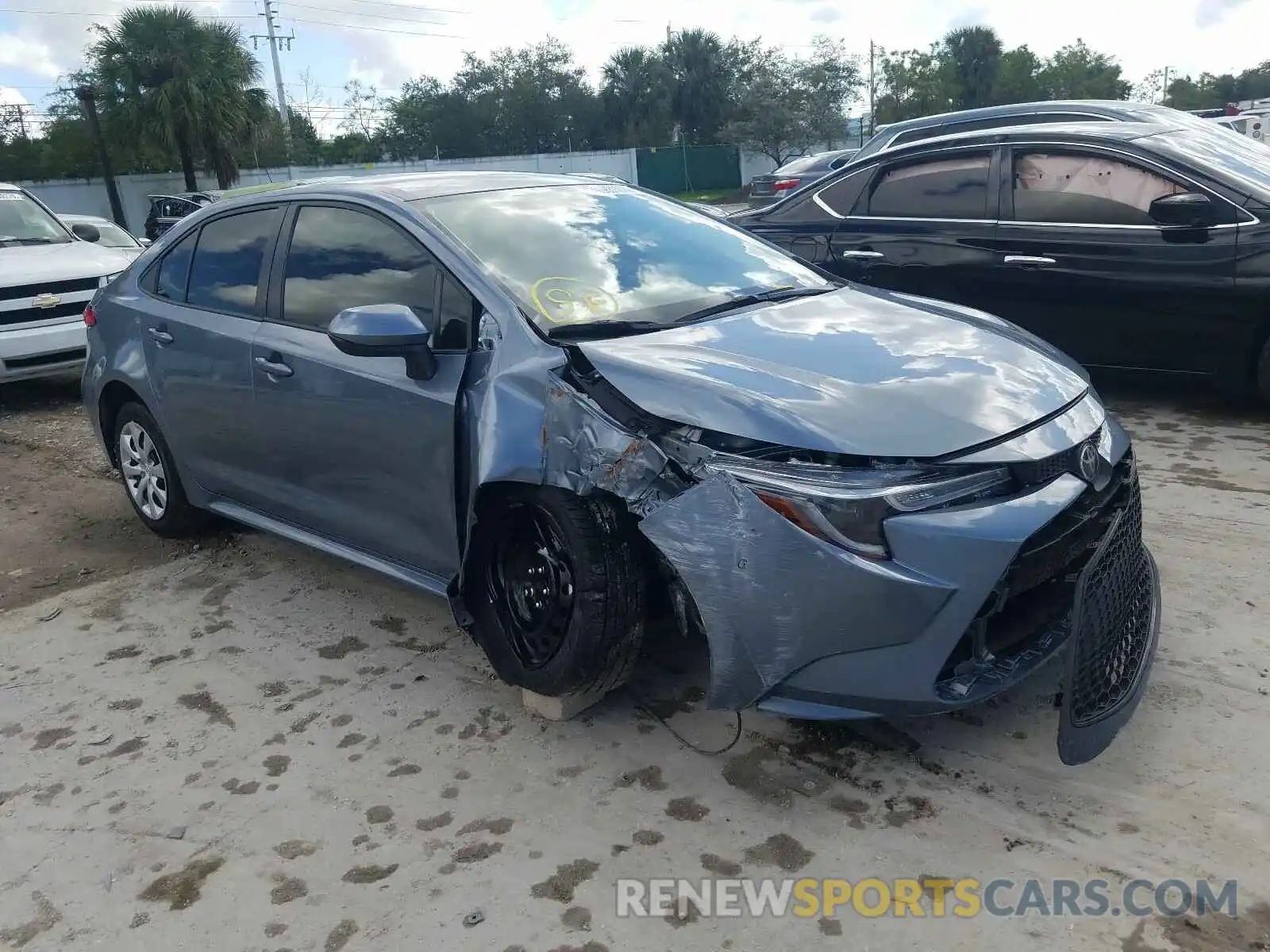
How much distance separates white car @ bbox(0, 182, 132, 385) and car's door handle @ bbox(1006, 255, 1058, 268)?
6892 mm

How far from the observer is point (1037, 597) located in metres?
2.79

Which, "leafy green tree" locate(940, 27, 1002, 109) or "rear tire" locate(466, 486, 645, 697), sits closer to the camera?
"rear tire" locate(466, 486, 645, 697)

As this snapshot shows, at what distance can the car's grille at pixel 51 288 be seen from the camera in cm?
832

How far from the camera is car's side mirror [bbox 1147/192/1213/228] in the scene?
Answer: 5.39 m

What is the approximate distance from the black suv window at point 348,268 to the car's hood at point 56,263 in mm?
5683

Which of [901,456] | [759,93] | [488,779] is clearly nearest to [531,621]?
[488,779]

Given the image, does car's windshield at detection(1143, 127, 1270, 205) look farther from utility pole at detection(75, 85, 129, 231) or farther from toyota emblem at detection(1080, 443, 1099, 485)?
Result: utility pole at detection(75, 85, 129, 231)

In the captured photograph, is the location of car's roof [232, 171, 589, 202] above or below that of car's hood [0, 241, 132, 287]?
above

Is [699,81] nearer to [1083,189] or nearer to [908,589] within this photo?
[1083,189]

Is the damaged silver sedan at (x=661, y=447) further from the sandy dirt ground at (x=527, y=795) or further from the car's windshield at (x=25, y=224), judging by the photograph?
the car's windshield at (x=25, y=224)

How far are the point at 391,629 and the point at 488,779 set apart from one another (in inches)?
47.8

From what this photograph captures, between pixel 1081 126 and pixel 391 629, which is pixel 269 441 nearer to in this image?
Answer: pixel 391 629

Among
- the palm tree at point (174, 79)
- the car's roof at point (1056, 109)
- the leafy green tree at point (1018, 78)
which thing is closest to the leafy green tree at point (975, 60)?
the leafy green tree at point (1018, 78)

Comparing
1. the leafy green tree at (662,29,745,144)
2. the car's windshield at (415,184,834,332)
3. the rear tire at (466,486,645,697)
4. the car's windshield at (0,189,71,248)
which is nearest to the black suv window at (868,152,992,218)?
the car's windshield at (415,184,834,332)
